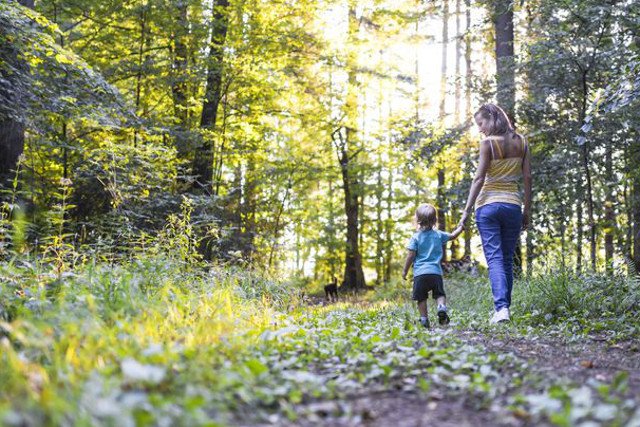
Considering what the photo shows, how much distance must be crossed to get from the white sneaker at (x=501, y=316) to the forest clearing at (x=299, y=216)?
0.03m

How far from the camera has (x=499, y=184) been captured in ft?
19.9

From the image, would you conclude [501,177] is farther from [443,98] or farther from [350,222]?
[443,98]

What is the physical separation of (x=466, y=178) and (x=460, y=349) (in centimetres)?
886

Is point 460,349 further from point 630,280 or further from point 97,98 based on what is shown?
point 97,98

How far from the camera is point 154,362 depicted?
2.83 m

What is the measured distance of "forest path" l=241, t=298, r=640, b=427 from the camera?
2.50 meters

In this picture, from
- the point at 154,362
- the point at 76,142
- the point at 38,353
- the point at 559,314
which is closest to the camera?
the point at 154,362

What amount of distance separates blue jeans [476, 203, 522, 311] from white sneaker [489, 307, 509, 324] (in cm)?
14

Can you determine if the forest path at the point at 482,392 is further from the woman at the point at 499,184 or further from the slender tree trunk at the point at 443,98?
the slender tree trunk at the point at 443,98

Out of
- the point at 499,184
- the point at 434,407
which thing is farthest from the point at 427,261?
the point at 434,407

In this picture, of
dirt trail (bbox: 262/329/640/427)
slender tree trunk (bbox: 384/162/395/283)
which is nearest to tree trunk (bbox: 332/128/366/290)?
slender tree trunk (bbox: 384/162/395/283)

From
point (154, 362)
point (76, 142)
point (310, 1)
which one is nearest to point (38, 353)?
point (154, 362)

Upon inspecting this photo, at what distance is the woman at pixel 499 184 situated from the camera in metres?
5.99

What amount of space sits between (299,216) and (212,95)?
9.92 metres
